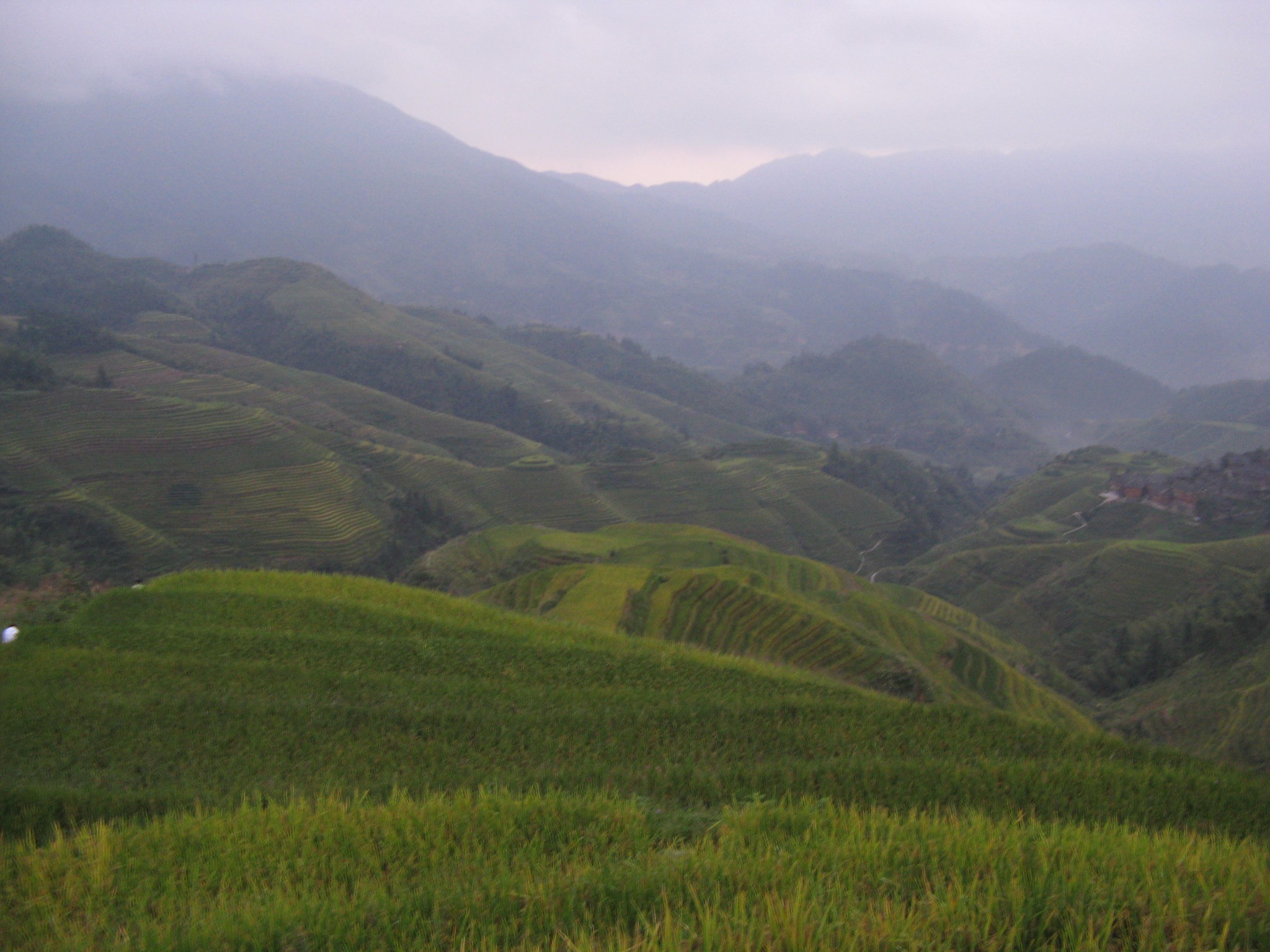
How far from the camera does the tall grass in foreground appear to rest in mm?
3174

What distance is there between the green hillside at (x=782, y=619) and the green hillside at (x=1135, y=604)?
3.37 metres

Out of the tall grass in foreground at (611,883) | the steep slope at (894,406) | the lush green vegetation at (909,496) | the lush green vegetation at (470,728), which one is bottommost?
the lush green vegetation at (909,496)

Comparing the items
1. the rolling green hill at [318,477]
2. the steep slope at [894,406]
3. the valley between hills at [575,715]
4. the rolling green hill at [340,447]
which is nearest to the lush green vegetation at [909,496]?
the rolling green hill at [340,447]

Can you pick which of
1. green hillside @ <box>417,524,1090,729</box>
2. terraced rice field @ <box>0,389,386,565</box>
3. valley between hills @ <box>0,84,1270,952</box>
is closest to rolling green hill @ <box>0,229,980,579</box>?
terraced rice field @ <box>0,389,386,565</box>

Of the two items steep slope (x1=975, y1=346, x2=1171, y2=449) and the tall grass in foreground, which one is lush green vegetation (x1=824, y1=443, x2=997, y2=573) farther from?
steep slope (x1=975, y1=346, x2=1171, y2=449)

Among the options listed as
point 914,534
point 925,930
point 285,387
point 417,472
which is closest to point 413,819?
point 925,930

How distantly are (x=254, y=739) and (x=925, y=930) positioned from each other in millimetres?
7048

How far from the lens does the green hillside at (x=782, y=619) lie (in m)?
19.3

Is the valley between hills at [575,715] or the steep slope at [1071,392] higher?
the steep slope at [1071,392]

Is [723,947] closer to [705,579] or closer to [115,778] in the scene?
[115,778]

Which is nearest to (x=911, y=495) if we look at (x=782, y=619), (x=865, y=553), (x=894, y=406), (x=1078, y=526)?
(x=865, y=553)

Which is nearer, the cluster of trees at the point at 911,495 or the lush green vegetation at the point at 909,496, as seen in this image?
the lush green vegetation at the point at 909,496

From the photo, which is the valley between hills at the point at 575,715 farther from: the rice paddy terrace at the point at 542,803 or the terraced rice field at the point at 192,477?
the terraced rice field at the point at 192,477

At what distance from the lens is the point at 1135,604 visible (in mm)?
41031
